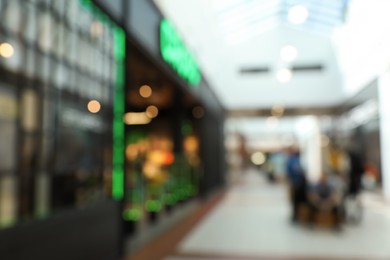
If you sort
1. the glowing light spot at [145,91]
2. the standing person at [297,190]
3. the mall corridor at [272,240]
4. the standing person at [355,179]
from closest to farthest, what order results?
the mall corridor at [272,240] → the standing person at [297,190] → the standing person at [355,179] → the glowing light spot at [145,91]

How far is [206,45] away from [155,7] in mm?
4061

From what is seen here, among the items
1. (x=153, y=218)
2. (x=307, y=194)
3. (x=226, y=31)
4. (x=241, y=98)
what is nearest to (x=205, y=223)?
(x=153, y=218)

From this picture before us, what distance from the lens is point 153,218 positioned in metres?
6.12

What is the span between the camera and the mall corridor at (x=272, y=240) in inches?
170

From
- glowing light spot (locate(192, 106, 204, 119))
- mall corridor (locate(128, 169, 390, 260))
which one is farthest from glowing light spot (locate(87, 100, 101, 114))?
glowing light spot (locate(192, 106, 204, 119))

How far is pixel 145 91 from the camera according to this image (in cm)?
1007

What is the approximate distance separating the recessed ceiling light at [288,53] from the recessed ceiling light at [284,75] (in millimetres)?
528

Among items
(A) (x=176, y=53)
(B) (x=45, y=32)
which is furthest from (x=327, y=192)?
(B) (x=45, y=32)

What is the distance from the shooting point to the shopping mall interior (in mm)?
2621

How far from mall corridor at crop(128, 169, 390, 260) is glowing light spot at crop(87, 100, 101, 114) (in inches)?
64.4

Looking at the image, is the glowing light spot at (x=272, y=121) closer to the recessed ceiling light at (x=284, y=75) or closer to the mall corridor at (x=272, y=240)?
the recessed ceiling light at (x=284, y=75)

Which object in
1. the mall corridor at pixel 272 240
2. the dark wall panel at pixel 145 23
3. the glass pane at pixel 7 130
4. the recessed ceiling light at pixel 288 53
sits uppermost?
the recessed ceiling light at pixel 288 53

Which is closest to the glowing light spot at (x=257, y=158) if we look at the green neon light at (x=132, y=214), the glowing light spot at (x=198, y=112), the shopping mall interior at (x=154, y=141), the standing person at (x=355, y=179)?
the shopping mall interior at (x=154, y=141)

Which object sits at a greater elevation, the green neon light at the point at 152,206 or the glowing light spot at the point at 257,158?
the glowing light spot at the point at 257,158
